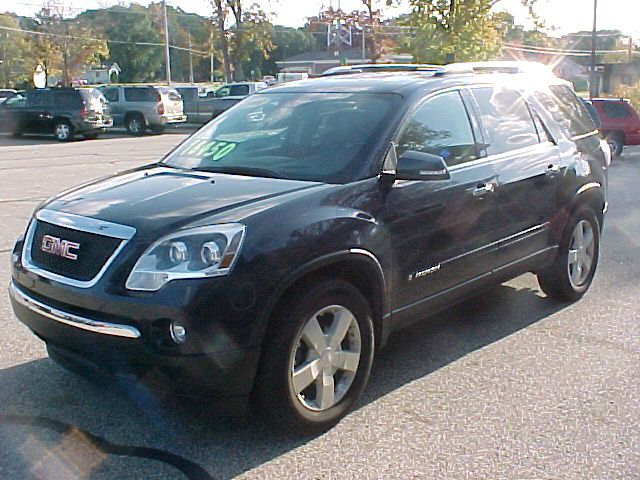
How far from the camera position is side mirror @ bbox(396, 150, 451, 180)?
4277 mm

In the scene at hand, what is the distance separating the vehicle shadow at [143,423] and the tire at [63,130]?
2212cm

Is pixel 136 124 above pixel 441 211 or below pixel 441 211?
below

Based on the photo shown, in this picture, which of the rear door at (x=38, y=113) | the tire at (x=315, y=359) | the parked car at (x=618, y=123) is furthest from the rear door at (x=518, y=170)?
the rear door at (x=38, y=113)

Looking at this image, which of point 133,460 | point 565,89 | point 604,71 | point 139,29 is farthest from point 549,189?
point 139,29

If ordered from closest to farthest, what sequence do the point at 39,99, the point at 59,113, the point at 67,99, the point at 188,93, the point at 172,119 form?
the point at 59,113 < the point at 67,99 < the point at 39,99 < the point at 172,119 < the point at 188,93

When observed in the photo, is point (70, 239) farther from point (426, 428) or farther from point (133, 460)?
point (426, 428)

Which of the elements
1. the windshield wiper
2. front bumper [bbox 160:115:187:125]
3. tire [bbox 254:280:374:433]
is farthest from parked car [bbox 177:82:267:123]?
tire [bbox 254:280:374:433]

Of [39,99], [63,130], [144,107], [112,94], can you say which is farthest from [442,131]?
[112,94]

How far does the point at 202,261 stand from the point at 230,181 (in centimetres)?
87

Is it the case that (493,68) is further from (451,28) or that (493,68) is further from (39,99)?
(39,99)

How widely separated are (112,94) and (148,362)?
2793 cm

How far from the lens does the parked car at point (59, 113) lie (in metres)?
25.4

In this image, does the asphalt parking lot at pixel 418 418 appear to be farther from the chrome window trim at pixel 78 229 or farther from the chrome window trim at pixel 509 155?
the chrome window trim at pixel 509 155

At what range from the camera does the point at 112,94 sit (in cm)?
2986
